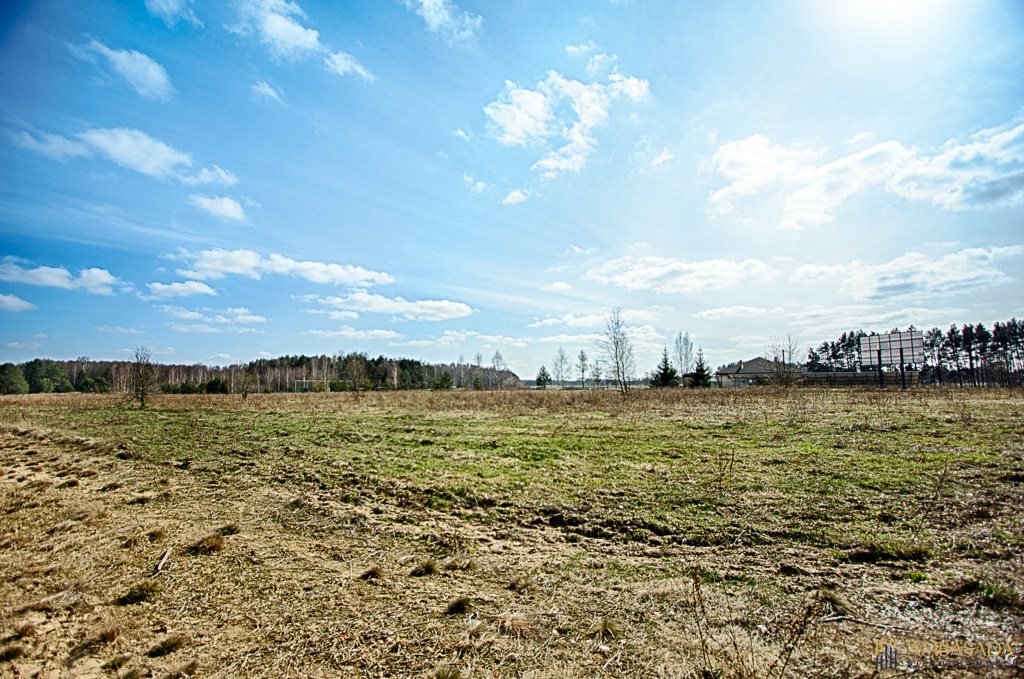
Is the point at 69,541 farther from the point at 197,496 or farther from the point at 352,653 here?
the point at 352,653

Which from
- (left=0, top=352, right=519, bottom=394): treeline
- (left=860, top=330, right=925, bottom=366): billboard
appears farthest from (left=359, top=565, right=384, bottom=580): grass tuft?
(left=860, top=330, right=925, bottom=366): billboard

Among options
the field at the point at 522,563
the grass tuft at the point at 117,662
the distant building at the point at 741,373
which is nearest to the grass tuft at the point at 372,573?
the field at the point at 522,563

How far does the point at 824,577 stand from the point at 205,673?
17.4ft

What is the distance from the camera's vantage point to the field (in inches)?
128

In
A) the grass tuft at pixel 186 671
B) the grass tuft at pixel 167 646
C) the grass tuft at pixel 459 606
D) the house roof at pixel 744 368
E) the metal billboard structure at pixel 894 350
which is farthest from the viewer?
the house roof at pixel 744 368

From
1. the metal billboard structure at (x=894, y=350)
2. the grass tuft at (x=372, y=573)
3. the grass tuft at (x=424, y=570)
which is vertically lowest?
the grass tuft at (x=372, y=573)

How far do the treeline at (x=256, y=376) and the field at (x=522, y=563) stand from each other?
36.5 metres

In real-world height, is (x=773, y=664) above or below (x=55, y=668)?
above

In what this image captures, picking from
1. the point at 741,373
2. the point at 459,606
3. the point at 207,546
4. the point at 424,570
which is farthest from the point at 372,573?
the point at 741,373

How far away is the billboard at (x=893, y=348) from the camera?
41.4 m

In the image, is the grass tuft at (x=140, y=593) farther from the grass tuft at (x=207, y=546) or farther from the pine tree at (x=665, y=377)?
the pine tree at (x=665, y=377)

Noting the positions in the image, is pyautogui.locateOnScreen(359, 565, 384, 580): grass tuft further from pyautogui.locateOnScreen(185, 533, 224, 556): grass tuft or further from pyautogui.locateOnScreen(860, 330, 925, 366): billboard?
pyautogui.locateOnScreen(860, 330, 925, 366): billboard

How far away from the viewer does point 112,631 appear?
3633mm

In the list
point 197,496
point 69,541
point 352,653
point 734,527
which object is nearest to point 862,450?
point 734,527
